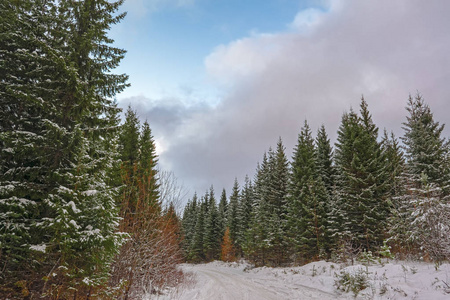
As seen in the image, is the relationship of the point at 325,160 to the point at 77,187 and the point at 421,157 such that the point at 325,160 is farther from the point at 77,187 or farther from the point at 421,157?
the point at 77,187

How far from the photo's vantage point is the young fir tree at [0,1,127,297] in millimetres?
5676

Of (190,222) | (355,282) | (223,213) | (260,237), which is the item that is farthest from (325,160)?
(190,222)

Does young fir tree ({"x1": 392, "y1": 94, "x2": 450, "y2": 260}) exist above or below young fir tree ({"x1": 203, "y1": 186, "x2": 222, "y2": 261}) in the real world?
above

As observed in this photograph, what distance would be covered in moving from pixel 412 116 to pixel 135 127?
26.0m

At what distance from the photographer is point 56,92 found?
8289 millimetres

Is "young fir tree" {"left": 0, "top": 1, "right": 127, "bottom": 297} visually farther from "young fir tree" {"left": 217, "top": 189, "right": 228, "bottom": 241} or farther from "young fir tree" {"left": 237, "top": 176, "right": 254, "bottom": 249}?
"young fir tree" {"left": 217, "top": 189, "right": 228, "bottom": 241}

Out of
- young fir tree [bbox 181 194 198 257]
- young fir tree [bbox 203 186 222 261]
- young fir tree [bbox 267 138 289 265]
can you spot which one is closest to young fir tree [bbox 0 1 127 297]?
young fir tree [bbox 267 138 289 265]

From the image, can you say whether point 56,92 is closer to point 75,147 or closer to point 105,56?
point 75,147

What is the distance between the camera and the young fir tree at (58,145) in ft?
18.6

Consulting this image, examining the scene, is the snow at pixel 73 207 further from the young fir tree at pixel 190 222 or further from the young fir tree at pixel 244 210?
the young fir tree at pixel 190 222

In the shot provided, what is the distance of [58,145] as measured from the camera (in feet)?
25.9

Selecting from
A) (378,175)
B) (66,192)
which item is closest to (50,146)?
(66,192)

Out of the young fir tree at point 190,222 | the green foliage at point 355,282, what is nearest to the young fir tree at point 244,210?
the young fir tree at point 190,222

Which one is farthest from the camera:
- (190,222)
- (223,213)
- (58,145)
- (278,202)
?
(190,222)
